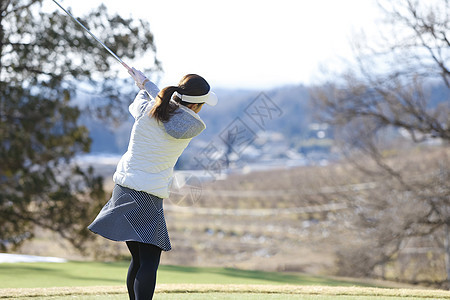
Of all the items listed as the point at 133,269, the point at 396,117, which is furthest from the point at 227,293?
the point at 396,117

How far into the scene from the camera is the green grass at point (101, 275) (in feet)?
17.3

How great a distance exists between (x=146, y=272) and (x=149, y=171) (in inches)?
19.1

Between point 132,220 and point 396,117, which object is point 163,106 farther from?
point 396,117

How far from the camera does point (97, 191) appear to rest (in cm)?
1118

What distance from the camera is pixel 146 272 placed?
8.84 feet

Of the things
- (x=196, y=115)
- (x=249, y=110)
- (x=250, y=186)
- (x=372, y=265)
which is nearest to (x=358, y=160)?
(x=372, y=265)

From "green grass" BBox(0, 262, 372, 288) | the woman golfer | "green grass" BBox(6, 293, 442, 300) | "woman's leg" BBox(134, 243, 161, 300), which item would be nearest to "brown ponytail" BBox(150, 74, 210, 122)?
the woman golfer

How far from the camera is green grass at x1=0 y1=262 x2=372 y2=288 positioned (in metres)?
5.26

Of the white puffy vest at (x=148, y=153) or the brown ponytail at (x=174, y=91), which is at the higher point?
the brown ponytail at (x=174, y=91)

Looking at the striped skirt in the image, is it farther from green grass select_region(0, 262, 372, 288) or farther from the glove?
green grass select_region(0, 262, 372, 288)

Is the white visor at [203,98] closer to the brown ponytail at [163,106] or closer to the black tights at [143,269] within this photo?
the brown ponytail at [163,106]

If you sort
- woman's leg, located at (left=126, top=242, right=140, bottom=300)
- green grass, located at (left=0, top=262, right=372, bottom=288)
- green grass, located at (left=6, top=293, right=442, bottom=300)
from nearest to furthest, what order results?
woman's leg, located at (left=126, top=242, right=140, bottom=300) → green grass, located at (left=6, top=293, right=442, bottom=300) → green grass, located at (left=0, top=262, right=372, bottom=288)

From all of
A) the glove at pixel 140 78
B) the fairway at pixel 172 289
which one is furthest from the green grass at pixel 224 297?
the glove at pixel 140 78

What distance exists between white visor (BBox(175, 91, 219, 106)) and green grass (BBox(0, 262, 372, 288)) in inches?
117
